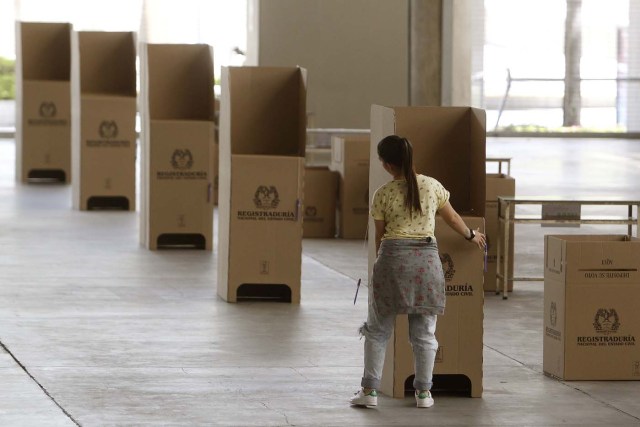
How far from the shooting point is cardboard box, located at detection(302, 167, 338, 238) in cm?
1314

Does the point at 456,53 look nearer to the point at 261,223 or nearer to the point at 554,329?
the point at 261,223

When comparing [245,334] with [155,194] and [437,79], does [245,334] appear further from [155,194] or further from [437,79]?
[437,79]

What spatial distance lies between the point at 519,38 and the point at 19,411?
1018 inches

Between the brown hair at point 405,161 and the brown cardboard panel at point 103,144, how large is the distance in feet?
A: 28.7

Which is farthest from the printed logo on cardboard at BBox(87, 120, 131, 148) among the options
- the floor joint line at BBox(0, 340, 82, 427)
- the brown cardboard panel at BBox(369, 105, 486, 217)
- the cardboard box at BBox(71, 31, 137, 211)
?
the brown cardboard panel at BBox(369, 105, 486, 217)

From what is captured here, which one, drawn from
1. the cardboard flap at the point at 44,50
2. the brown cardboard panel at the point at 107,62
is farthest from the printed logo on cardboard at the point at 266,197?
the cardboard flap at the point at 44,50

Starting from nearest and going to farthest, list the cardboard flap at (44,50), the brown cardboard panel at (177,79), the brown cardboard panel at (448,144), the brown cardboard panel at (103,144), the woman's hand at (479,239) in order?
1. the woman's hand at (479,239)
2. the brown cardboard panel at (448,144)
3. the brown cardboard panel at (177,79)
4. the brown cardboard panel at (103,144)
5. the cardboard flap at (44,50)

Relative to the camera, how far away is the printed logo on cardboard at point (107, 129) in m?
14.7

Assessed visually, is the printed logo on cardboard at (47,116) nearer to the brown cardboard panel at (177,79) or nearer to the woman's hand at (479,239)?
the brown cardboard panel at (177,79)

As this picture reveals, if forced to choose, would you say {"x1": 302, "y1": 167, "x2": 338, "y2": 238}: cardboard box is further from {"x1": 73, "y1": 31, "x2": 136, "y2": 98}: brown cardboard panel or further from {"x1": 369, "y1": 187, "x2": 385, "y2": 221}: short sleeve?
{"x1": 369, "y1": 187, "x2": 385, "y2": 221}: short sleeve

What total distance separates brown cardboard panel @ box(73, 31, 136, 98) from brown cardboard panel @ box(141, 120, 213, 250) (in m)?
3.23

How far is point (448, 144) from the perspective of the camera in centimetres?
712

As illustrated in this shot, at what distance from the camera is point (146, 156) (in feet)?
39.3

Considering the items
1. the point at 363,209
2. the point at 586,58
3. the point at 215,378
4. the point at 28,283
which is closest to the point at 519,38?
the point at 586,58
